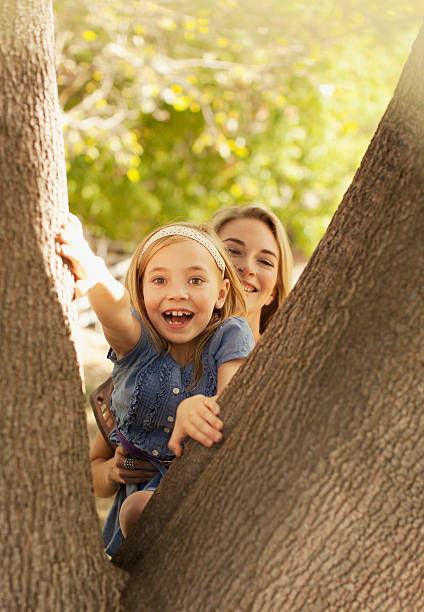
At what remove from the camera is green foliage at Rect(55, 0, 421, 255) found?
8.81 meters

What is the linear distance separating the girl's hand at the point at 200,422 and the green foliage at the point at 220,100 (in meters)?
6.81

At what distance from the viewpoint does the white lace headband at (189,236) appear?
286 centimetres

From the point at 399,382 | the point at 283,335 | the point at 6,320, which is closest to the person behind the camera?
the point at 399,382

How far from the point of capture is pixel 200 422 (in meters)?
1.89

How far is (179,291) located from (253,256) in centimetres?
106

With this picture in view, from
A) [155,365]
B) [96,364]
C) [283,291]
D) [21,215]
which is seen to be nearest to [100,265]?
[21,215]

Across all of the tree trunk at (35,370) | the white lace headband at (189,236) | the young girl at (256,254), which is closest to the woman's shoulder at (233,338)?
the white lace headband at (189,236)

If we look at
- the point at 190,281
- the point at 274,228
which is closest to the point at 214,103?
the point at 274,228

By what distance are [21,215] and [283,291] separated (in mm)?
2420

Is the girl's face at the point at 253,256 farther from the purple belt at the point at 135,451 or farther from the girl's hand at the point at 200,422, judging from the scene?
the girl's hand at the point at 200,422

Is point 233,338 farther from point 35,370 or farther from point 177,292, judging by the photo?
point 35,370

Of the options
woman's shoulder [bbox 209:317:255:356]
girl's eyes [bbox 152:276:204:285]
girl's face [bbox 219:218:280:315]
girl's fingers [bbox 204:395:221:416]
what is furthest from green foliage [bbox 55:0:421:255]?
girl's fingers [bbox 204:395:221:416]

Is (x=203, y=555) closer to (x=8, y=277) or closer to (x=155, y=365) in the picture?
(x=8, y=277)

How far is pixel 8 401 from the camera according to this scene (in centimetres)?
159
